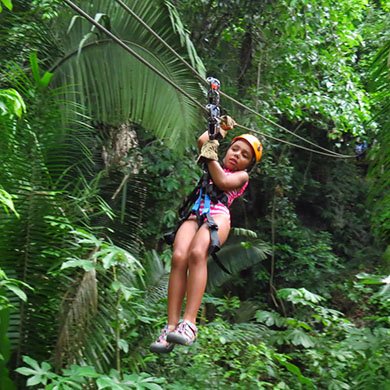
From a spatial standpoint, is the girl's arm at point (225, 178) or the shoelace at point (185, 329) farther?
the girl's arm at point (225, 178)

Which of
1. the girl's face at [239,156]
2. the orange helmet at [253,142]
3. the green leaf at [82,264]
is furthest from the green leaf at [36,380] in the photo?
the orange helmet at [253,142]

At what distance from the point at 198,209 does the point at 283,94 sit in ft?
13.3

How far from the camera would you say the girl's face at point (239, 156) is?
340cm

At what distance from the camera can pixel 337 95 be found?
23.3 ft

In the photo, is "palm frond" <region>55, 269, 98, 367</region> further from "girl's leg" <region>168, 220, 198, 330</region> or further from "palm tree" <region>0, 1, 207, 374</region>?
"girl's leg" <region>168, 220, 198, 330</region>

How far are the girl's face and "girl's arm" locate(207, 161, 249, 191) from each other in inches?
1.8

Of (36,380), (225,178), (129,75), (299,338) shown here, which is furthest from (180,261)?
(129,75)

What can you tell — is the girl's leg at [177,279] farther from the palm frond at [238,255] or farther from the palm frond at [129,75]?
the palm frond at [238,255]

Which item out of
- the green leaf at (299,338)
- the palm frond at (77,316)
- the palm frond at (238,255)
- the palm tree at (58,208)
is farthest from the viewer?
the palm frond at (238,255)

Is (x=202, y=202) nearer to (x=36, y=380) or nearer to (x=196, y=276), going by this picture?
(x=196, y=276)

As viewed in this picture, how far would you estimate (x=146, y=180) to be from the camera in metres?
5.27

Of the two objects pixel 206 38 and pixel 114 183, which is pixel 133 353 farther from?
pixel 206 38

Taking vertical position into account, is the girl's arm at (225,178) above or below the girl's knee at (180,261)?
above

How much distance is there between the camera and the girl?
3.01 m
